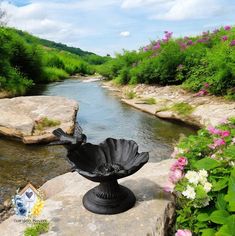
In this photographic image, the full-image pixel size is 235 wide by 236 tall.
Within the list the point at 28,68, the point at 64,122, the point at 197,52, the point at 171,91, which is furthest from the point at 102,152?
the point at 28,68

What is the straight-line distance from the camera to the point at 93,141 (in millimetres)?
7746

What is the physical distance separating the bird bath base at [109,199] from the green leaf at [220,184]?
102cm

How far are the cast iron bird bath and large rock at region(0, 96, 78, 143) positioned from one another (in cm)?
379

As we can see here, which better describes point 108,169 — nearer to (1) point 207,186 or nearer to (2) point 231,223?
(1) point 207,186

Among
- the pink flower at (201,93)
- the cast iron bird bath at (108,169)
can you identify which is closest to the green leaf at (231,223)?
the cast iron bird bath at (108,169)

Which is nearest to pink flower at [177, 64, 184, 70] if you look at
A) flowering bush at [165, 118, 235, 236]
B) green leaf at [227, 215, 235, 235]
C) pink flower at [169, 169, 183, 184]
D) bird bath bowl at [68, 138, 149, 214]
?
bird bath bowl at [68, 138, 149, 214]

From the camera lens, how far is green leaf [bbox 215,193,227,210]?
2423 mm

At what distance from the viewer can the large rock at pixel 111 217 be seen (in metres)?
2.93

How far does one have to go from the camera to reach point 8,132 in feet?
25.0

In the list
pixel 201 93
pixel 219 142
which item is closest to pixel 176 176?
pixel 219 142

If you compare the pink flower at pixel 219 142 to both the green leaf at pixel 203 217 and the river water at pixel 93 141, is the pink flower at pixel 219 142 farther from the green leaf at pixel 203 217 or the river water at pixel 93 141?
the river water at pixel 93 141

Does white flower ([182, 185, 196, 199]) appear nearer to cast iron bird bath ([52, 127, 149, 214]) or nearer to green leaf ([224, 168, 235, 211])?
green leaf ([224, 168, 235, 211])

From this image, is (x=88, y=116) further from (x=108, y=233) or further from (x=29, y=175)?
(x=108, y=233)

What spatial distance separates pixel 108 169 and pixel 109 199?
28 centimetres
